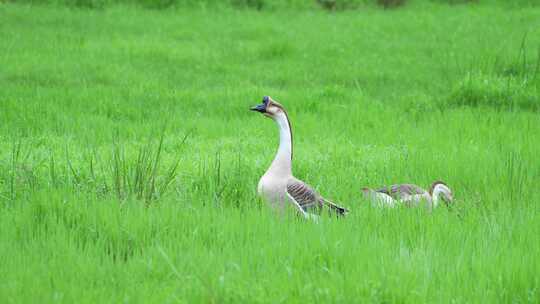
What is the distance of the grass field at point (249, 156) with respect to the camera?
4.55 metres

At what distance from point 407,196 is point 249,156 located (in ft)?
7.77

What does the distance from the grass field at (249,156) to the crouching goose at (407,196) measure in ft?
0.61

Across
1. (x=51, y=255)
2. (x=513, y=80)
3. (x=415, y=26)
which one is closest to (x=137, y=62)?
(x=513, y=80)

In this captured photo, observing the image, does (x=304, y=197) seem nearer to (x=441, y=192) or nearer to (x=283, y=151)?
(x=283, y=151)

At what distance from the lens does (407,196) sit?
639cm

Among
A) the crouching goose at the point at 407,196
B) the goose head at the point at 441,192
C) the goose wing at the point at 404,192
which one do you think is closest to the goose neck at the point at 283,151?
the crouching goose at the point at 407,196

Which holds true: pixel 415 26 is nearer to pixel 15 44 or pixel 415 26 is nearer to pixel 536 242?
pixel 15 44

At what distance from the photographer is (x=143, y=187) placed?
608 cm

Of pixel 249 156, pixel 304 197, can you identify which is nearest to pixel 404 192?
pixel 304 197

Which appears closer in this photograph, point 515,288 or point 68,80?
point 515,288

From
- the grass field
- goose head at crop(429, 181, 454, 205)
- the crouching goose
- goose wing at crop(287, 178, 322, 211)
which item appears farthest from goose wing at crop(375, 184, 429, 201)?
goose wing at crop(287, 178, 322, 211)

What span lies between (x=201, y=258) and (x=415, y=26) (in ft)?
51.1

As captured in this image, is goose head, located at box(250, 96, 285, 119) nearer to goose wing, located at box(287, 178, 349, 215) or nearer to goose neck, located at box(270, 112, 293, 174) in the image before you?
goose neck, located at box(270, 112, 293, 174)

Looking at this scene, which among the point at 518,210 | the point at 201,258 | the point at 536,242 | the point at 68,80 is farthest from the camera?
the point at 68,80
